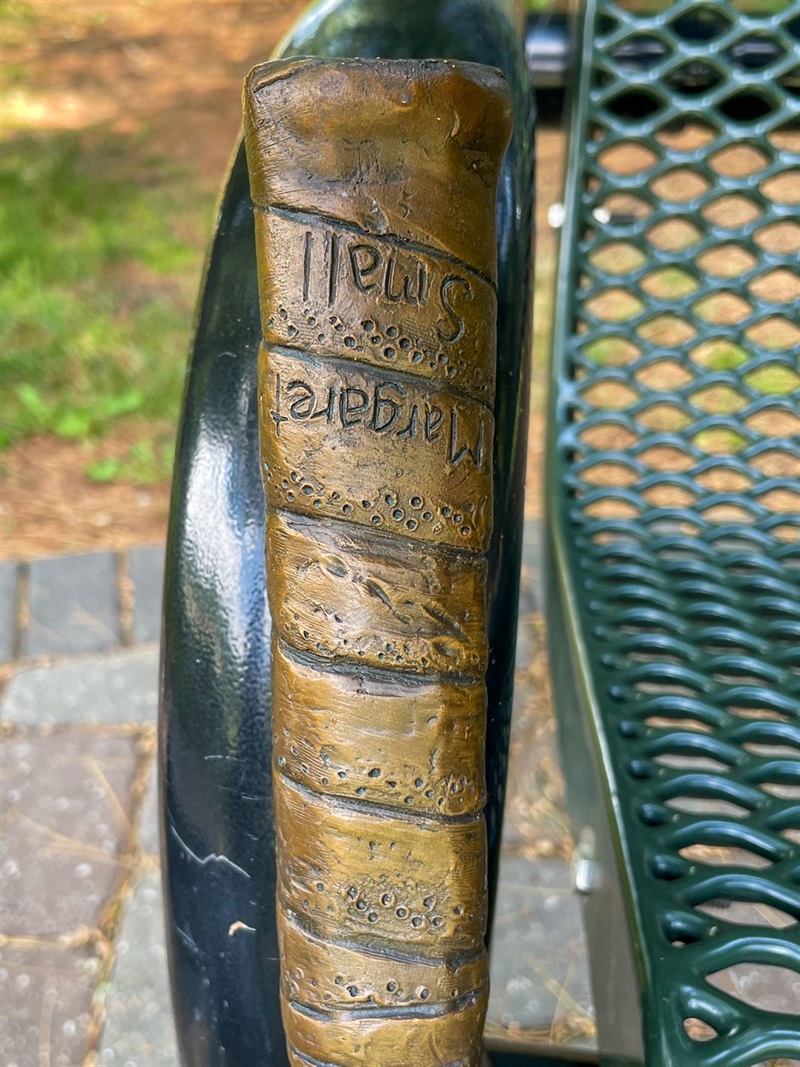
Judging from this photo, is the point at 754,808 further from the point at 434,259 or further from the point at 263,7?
the point at 263,7

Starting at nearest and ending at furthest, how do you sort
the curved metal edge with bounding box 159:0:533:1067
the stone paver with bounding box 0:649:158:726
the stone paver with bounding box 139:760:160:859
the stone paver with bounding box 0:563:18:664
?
the curved metal edge with bounding box 159:0:533:1067, the stone paver with bounding box 139:760:160:859, the stone paver with bounding box 0:649:158:726, the stone paver with bounding box 0:563:18:664

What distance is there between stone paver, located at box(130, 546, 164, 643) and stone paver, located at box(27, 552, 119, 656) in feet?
0.13

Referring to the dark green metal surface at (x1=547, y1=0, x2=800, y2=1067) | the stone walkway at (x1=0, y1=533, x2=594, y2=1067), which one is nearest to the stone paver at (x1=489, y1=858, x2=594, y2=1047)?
the stone walkway at (x1=0, y1=533, x2=594, y2=1067)

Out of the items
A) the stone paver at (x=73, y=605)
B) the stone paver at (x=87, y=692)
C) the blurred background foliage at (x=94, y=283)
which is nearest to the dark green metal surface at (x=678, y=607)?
the stone paver at (x=87, y=692)

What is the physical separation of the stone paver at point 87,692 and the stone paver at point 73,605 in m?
0.06

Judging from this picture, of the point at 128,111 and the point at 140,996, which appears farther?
the point at 128,111

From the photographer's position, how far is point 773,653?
3.81 ft

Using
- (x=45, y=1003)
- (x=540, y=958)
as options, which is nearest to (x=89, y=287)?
(x=45, y=1003)

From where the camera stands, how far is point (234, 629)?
0.76 m

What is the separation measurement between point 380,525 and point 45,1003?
1183mm

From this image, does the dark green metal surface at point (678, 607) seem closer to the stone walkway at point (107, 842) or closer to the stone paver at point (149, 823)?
the stone walkway at point (107, 842)

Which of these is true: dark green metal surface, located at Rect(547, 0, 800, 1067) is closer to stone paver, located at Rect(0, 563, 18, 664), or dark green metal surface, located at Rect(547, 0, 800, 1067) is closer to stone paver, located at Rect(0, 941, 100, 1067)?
stone paver, located at Rect(0, 941, 100, 1067)

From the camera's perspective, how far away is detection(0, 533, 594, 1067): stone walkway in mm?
1503

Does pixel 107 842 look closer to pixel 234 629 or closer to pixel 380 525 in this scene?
pixel 234 629
